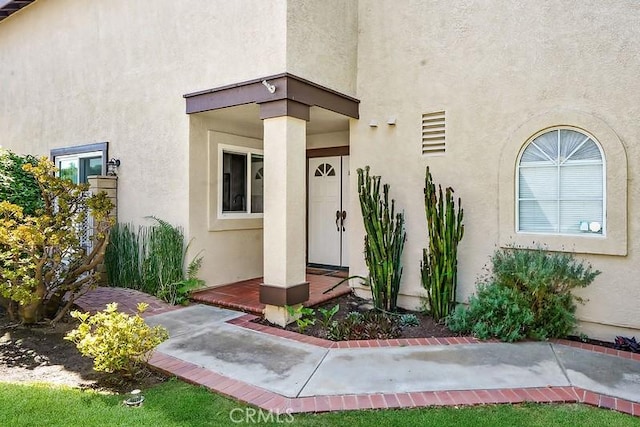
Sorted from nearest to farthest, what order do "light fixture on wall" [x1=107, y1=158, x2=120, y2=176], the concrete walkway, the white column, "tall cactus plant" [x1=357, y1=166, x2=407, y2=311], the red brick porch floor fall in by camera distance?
1. the concrete walkway
2. the white column
3. "tall cactus plant" [x1=357, y1=166, x2=407, y2=311]
4. the red brick porch floor
5. "light fixture on wall" [x1=107, y1=158, x2=120, y2=176]

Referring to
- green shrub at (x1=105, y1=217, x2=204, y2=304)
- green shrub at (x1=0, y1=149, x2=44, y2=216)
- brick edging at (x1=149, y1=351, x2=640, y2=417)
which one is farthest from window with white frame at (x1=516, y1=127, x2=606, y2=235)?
green shrub at (x1=0, y1=149, x2=44, y2=216)

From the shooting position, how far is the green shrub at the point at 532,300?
18.6 ft

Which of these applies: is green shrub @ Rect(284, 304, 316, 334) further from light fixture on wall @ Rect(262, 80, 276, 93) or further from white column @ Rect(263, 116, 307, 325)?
light fixture on wall @ Rect(262, 80, 276, 93)

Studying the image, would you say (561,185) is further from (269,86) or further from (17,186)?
(17,186)

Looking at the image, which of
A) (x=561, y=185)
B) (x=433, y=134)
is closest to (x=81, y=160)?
(x=433, y=134)

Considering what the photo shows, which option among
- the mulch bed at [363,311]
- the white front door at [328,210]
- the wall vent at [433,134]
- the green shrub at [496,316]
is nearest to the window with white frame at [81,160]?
the white front door at [328,210]

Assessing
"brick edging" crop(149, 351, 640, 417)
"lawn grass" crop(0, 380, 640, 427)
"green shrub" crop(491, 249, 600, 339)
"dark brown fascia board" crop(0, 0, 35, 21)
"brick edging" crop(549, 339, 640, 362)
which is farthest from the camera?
"dark brown fascia board" crop(0, 0, 35, 21)

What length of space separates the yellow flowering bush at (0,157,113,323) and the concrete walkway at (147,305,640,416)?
6.70ft

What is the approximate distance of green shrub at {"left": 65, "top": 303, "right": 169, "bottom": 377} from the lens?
4.33 meters

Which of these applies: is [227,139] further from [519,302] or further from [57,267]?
[519,302]

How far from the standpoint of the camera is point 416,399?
4070 millimetres

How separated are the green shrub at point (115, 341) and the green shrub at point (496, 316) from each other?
4.15 meters

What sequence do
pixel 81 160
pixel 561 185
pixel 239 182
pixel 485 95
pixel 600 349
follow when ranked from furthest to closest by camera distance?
pixel 81 160, pixel 239 182, pixel 485 95, pixel 561 185, pixel 600 349

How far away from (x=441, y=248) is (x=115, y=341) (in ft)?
15.2
